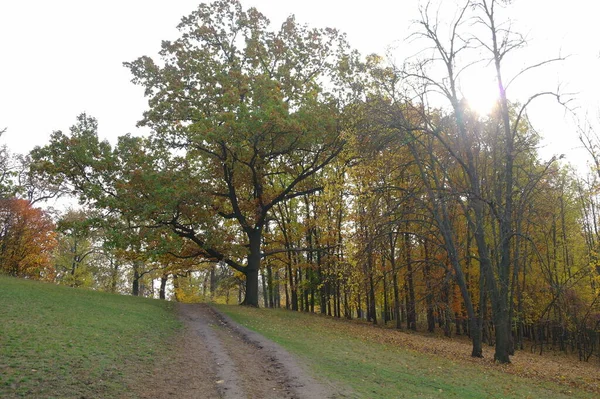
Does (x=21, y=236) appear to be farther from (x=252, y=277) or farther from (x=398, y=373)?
(x=398, y=373)

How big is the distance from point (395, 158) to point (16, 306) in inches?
607

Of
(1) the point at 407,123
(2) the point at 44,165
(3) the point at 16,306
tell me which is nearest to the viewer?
(3) the point at 16,306

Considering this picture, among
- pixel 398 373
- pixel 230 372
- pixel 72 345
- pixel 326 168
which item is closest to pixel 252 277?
pixel 326 168

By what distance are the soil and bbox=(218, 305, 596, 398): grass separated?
0.76 metres

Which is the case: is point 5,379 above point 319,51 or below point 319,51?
below

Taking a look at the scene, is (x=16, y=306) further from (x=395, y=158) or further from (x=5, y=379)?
(x=395, y=158)

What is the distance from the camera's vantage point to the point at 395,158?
17.6 meters

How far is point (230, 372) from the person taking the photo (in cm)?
886

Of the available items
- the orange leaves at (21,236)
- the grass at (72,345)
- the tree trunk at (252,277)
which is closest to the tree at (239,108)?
the tree trunk at (252,277)

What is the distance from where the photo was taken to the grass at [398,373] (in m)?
9.03

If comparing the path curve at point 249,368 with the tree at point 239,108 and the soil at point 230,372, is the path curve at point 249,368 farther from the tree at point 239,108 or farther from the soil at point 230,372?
the tree at point 239,108

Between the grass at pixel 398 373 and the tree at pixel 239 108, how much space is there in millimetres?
9762

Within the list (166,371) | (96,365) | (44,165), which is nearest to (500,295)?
(166,371)

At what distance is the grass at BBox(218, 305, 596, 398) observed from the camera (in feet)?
29.6
